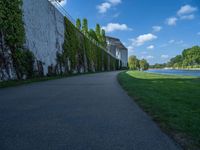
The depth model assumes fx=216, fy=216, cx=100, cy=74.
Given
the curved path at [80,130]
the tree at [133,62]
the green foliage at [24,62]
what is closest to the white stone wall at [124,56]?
the tree at [133,62]

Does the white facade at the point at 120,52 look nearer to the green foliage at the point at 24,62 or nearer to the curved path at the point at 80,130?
the green foliage at the point at 24,62

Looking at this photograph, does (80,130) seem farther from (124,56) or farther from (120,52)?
(124,56)

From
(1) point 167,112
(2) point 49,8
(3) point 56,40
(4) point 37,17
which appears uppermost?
(2) point 49,8

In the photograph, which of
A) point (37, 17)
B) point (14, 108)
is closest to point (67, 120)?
point (14, 108)

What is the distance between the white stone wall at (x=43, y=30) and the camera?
16391mm

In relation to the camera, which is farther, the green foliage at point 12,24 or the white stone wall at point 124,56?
the white stone wall at point 124,56

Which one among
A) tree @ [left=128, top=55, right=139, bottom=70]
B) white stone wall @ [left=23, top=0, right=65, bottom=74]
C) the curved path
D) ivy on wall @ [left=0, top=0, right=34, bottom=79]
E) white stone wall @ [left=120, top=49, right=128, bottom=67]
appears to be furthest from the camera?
white stone wall @ [left=120, top=49, right=128, bottom=67]

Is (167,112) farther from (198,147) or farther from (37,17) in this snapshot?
(37,17)

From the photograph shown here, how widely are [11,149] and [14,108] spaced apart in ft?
9.37

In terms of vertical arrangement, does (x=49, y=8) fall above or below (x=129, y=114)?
above

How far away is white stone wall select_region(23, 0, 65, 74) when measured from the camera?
16391 mm

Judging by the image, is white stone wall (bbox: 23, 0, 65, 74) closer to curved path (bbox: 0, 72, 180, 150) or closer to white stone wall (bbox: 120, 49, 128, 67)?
curved path (bbox: 0, 72, 180, 150)

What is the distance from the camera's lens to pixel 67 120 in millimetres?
4223

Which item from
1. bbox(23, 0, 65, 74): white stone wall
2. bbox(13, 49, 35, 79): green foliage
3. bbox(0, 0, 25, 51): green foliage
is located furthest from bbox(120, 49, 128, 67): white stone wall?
bbox(0, 0, 25, 51): green foliage
